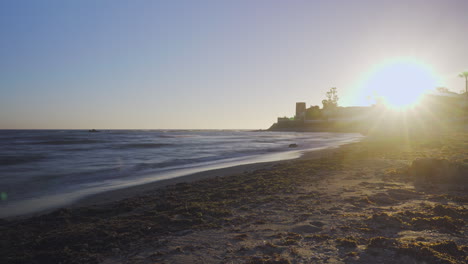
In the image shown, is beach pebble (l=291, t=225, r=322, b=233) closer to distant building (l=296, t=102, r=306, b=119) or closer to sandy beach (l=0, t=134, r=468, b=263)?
sandy beach (l=0, t=134, r=468, b=263)

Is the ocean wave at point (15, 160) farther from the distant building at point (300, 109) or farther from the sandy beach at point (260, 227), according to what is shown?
the distant building at point (300, 109)

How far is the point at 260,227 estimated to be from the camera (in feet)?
13.7

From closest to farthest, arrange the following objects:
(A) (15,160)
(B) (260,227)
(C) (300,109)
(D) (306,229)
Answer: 1. (D) (306,229)
2. (B) (260,227)
3. (A) (15,160)
4. (C) (300,109)

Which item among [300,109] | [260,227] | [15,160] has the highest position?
[300,109]

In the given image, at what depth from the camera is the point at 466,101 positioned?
→ 204 feet

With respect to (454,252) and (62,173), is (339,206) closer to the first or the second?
(454,252)

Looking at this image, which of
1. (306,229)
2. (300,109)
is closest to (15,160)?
(306,229)

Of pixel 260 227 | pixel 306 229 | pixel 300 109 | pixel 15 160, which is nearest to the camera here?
pixel 306 229

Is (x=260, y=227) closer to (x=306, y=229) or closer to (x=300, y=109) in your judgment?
(x=306, y=229)

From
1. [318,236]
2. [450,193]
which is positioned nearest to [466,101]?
[450,193]

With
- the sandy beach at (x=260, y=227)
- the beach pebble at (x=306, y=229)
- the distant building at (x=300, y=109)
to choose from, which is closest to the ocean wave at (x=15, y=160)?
the sandy beach at (x=260, y=227)

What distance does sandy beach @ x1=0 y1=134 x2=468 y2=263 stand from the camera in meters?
3.25

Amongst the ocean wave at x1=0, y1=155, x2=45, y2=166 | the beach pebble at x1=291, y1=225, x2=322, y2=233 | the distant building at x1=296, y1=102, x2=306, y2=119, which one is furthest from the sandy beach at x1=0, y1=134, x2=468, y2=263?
the distant building at x1=296, y1=102, x2=306, y2=119

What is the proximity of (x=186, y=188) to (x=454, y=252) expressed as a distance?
5708 mm
